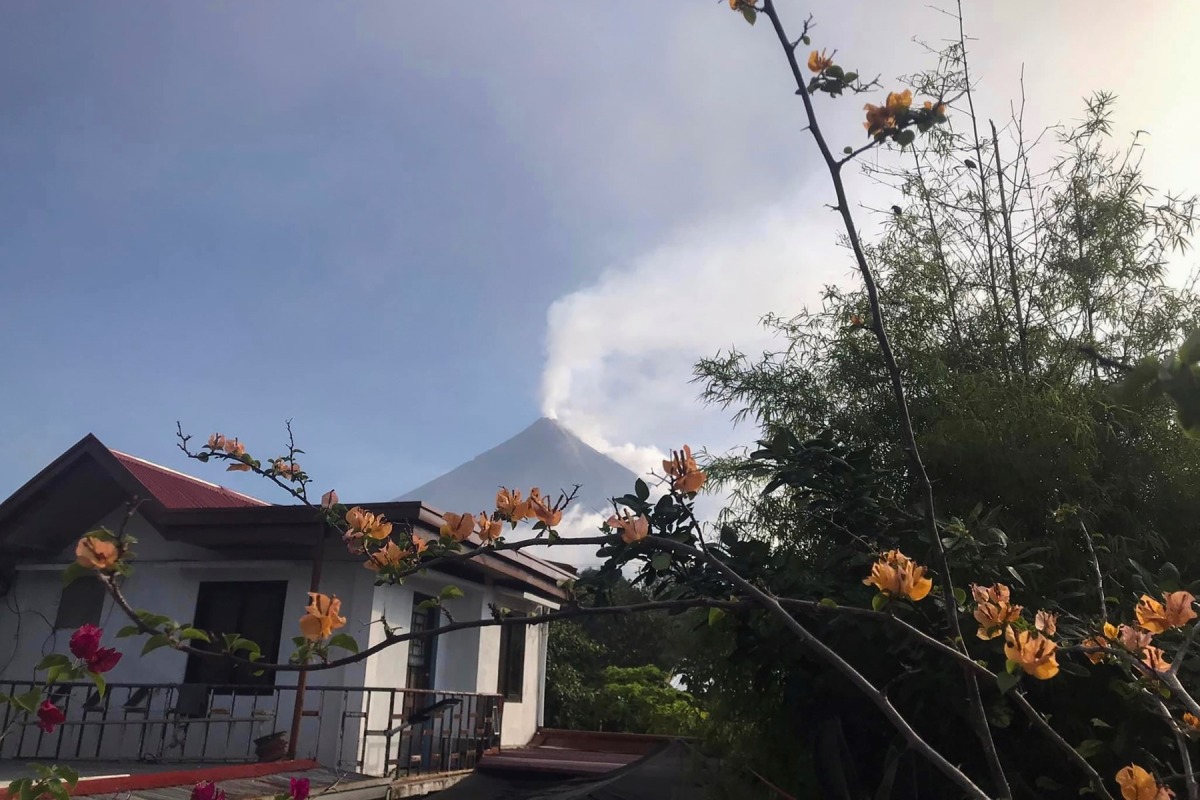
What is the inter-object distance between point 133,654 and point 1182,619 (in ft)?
26.5

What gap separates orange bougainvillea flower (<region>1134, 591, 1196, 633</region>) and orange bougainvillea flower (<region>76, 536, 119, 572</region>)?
1921mm

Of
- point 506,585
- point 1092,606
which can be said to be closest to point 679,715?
point 506,585

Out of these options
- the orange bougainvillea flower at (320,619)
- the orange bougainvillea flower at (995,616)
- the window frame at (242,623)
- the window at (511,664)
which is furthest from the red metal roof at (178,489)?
the orange bougainvillea flower at (995,616)

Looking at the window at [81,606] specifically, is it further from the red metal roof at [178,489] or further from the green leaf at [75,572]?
the green leaf at [75,572]

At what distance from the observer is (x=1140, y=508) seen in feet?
13.0

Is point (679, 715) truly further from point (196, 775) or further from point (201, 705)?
point (196, 775)

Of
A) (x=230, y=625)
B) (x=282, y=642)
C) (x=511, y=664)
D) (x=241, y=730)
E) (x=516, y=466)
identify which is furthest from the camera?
(x=516, y=466)

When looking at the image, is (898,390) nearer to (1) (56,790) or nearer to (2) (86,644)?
(2) (86,644)

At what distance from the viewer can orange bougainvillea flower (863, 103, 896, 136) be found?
1.83m

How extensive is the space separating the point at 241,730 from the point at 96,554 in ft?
20.8

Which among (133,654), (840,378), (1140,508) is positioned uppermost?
(840,378)

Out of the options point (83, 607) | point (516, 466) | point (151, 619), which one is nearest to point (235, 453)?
point (151, 619)

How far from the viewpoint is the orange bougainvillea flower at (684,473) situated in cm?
195

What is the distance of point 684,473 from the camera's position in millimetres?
1974
